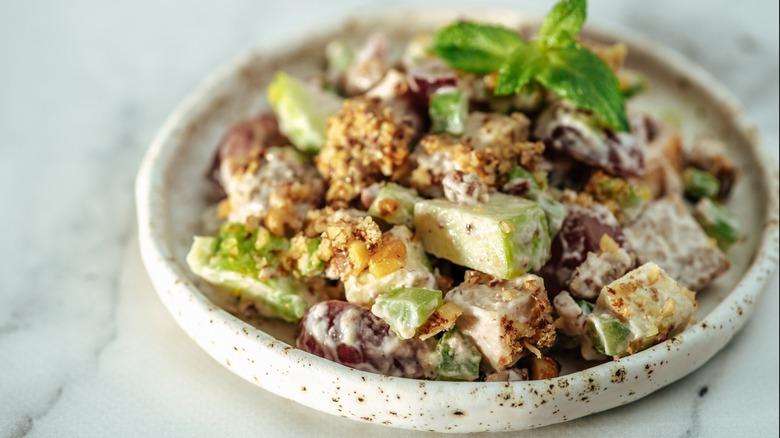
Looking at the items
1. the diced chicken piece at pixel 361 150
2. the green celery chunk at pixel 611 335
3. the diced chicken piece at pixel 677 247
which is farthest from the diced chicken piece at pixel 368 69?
the green celery chunk at pixel 611 335

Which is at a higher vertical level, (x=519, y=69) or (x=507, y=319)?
(x=519, y=69)

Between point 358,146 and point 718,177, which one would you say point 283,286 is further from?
point 718,177

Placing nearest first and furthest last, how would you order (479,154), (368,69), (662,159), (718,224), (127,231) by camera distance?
1. (479,154)
2. (718,224)
3. (662,159)
4. (368,69)
5. (127,231)

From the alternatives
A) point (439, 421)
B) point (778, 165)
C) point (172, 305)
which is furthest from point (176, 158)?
point (778, 165)

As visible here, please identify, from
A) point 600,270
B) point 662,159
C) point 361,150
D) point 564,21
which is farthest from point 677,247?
point 361,150

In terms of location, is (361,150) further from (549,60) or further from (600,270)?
(600,270)

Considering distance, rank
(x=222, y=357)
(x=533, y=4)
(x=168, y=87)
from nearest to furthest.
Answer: (x=222, y=357) < (x=168, y=87) < (x=533, y=4)

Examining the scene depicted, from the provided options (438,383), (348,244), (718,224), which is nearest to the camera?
(438,383)
